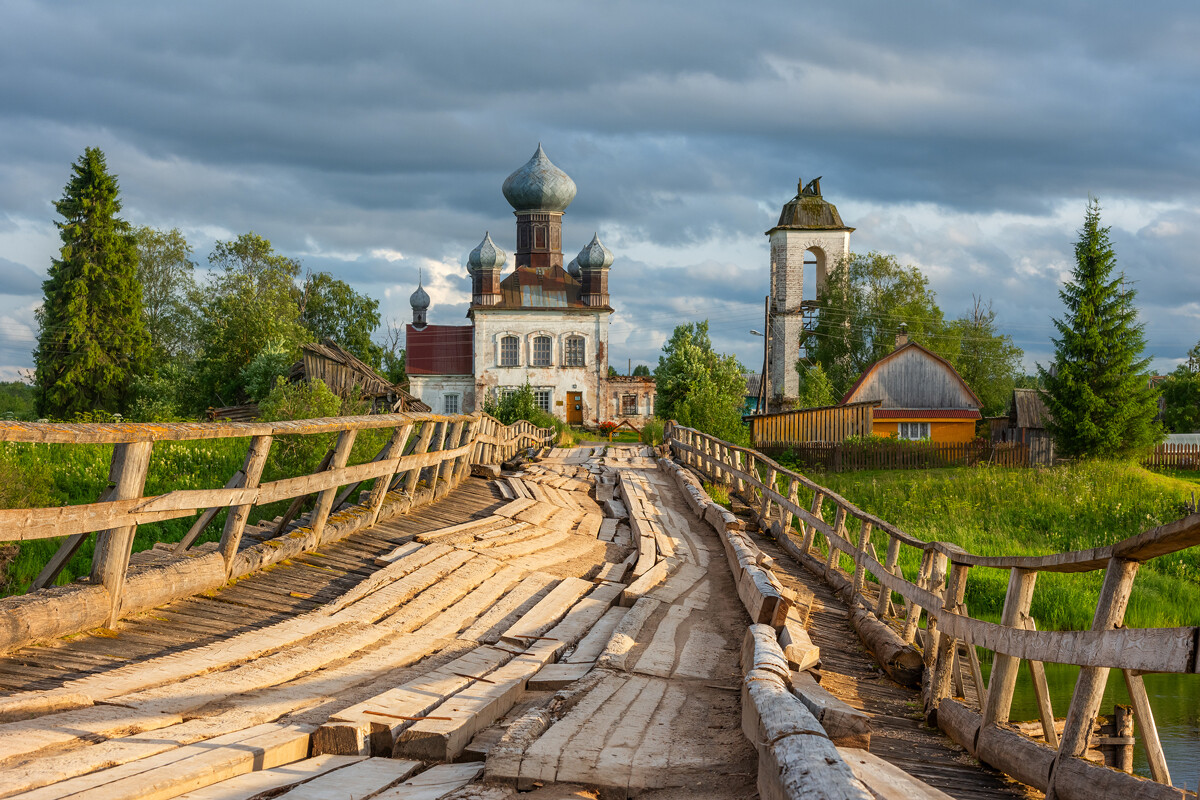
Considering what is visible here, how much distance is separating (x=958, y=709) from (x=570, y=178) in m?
59.9

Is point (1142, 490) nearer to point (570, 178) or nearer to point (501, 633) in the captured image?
point (501, 633)

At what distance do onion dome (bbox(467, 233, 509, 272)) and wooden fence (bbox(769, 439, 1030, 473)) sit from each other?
24768 mm

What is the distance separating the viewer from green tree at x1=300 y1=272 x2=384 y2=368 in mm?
69000

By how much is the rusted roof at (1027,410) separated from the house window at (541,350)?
24.3 m

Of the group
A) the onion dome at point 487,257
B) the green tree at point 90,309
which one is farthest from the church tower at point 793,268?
the green tree at point 90,309

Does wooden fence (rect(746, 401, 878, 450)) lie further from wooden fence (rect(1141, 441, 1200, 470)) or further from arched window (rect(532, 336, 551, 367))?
arched window (rect(532, 336, 551, 367))

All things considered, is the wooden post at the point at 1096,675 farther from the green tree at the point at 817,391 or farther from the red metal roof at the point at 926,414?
the green tree at the point at 817,391

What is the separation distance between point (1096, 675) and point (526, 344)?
54538 mm

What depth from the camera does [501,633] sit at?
6547 millimetres

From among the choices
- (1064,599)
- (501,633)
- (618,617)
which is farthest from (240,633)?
(1064,599)

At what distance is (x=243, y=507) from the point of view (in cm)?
679

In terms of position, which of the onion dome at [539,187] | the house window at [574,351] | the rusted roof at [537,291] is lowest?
the house window at [574,351]

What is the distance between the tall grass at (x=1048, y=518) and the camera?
60.4 feet

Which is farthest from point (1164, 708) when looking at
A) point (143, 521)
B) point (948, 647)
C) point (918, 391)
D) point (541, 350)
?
point (541, 350)
